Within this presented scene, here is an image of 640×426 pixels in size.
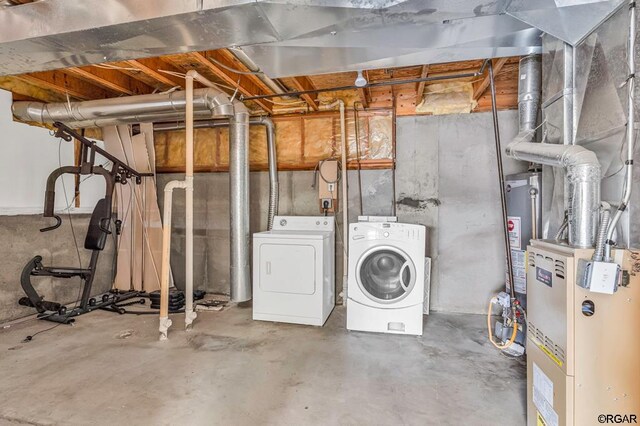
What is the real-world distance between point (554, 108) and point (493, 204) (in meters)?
1.70

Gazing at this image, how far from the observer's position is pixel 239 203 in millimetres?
3521

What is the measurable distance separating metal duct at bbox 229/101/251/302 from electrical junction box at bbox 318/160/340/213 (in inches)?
34.1

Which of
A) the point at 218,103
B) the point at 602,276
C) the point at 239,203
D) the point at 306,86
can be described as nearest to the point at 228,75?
the point at 218,103

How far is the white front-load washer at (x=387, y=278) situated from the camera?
2.83 metres

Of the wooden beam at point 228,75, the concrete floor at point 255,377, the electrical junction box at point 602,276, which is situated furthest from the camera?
the wooden beam at point 228,75

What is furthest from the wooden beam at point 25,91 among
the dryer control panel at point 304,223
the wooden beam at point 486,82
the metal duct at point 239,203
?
the wooden beam at point 486,82

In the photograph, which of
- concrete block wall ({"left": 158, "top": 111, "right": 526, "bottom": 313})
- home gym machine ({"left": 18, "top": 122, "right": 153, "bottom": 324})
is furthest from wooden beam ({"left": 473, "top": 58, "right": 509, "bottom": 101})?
home gym machine ({"left": 18, "top": 122, "right": 153, "bottom": 324})

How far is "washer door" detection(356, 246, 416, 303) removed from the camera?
2865 mm

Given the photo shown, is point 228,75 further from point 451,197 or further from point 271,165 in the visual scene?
point 451,197

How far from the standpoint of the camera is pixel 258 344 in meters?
2.70

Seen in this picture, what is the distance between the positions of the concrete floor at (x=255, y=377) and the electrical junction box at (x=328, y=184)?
1403 mm

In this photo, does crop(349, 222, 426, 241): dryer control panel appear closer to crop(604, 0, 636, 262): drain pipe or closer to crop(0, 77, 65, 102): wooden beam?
crop(604, 0, 636, 262): drain pipe

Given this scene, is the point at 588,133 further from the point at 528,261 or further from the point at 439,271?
the point at 439,271

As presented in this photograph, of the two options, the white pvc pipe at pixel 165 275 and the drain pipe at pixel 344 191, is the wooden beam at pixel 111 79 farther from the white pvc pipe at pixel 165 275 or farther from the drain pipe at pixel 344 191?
the drain pipe at pixel 344 191
